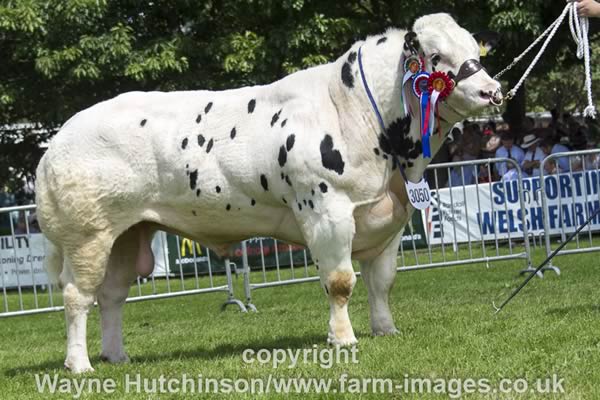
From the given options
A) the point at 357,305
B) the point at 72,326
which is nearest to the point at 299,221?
the point at 72,326

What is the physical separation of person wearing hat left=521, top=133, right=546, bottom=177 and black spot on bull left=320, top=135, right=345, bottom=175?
10.3 m

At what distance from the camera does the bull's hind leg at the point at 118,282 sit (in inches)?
317

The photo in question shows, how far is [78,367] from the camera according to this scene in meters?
7.50

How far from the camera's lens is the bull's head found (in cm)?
700

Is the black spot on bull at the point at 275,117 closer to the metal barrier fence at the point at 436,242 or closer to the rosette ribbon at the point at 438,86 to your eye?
the rosette ribbon at the point at 438,86

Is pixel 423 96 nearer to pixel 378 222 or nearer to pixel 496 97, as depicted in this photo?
pixel 496 97

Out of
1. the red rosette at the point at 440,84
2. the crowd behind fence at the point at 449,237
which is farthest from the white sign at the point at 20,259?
the red rosette at the point at 440,84

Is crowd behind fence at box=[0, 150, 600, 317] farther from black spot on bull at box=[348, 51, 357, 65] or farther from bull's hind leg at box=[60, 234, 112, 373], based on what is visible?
black spot on bull at box=[348, 51, 357, 65]

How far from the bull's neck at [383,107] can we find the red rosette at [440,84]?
0.21 m

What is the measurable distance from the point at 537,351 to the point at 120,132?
11.0 feet

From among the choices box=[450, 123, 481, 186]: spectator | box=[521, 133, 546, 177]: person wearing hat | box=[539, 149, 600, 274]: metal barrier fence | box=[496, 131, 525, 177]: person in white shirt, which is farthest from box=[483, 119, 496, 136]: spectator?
box=[539, 149, 600, 274]: metal barrier fence

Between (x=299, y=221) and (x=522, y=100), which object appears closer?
(x=299, y=221)

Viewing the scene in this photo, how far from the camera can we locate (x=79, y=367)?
750 cm

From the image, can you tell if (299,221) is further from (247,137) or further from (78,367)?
(78,367)
